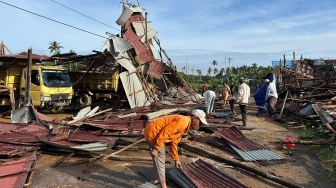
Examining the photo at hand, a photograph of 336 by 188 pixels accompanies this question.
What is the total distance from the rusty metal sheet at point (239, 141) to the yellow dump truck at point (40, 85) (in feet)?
30.2

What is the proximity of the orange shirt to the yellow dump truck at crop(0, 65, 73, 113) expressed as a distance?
10.5m

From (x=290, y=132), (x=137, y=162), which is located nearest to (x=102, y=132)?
(x=137, y=162)

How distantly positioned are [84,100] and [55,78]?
96.5 inches

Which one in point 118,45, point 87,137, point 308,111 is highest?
point 118,45

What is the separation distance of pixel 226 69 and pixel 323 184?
187ft

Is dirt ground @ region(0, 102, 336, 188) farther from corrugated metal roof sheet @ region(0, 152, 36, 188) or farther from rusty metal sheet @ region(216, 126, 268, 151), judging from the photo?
rusty metal sheet @ region(216, 126, 268, 151)

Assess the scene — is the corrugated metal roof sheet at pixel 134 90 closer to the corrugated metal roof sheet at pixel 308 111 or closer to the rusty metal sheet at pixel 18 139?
the rusty metal sheet at pixel 18 139

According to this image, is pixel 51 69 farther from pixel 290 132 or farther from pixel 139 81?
pixel 290 132

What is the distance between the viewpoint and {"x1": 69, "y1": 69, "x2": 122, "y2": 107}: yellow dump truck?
51.9 ft

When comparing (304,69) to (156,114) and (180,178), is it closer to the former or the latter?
(156,114)

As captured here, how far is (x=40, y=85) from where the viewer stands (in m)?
13.5

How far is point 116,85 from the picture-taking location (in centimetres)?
1582

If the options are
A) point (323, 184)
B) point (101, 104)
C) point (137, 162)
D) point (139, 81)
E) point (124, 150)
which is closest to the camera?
point (323, 184)

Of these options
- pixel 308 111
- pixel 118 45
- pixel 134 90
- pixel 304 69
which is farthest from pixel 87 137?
pixel 304 69
